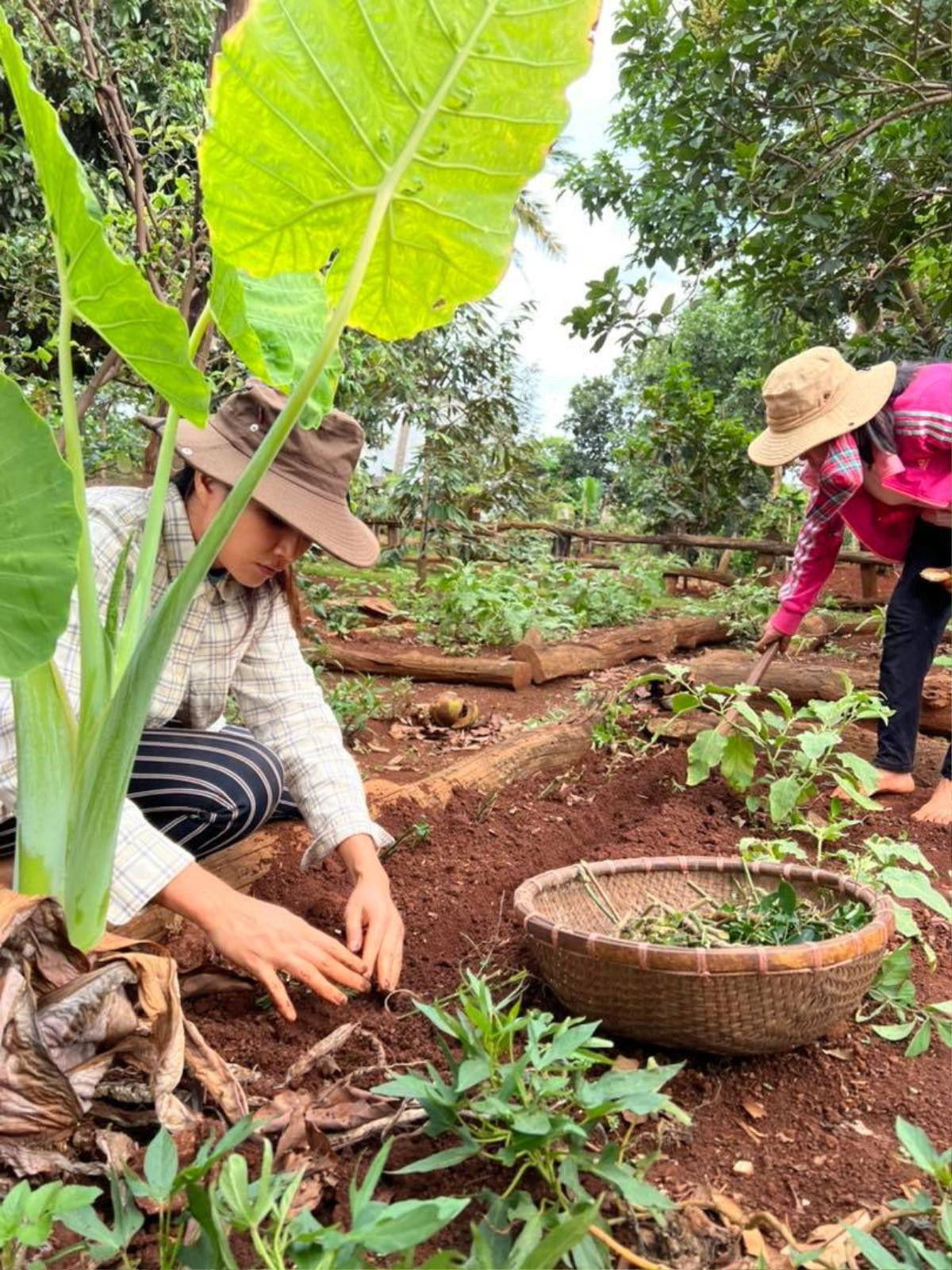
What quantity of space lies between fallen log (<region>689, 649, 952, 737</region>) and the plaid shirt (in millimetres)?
1800

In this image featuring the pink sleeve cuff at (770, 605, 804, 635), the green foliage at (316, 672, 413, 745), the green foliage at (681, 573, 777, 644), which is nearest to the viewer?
the pink sleeve cuff at (770, 605, 804, 635)

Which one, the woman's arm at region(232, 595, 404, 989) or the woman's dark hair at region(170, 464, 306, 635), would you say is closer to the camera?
the woman's arm at region(232, 595, 404, 989)

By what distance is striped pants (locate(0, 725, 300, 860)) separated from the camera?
197 centimetres

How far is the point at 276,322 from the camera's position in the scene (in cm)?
152

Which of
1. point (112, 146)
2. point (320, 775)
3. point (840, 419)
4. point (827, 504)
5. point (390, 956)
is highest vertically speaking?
point (112, 146)

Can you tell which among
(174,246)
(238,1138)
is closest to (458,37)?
(238,1138)

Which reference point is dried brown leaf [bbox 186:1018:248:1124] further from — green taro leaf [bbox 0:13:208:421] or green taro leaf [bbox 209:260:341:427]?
green taro leaf [bbox 209:260:341:427]

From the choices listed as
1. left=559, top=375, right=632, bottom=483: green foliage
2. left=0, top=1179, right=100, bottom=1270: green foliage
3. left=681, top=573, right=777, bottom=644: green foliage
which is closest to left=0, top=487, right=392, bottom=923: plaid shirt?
left=0, top=1179, right=100, bottom=1270: green foliage

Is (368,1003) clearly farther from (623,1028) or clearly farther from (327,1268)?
(327,1268)

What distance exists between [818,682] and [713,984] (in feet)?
9.61

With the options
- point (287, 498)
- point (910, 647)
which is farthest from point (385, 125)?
point (910, 647)

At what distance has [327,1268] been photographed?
0.83m

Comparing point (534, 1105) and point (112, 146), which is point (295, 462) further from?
point (112, 146)

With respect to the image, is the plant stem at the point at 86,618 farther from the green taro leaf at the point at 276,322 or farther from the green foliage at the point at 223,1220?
the green foliage at the point at 223,1220
